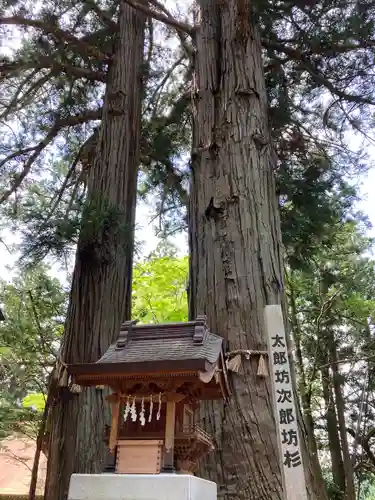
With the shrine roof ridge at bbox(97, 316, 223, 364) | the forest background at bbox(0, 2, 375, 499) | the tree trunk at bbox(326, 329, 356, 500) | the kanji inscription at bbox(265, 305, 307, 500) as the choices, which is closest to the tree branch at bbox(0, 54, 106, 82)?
the forest background at bbox(0, 2, 375, 499)

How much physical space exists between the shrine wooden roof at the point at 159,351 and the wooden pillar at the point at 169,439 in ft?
0.70

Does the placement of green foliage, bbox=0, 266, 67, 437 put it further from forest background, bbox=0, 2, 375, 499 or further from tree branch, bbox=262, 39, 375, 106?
tree branch, bbox=262, 39, 375, 106

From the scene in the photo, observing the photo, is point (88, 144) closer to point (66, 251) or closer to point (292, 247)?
point (66, 251)

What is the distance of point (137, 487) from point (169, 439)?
0.23 metres

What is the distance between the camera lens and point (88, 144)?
5762 millimetres

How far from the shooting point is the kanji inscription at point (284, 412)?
6.35 feet

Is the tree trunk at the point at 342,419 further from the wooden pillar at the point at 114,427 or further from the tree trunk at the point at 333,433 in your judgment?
the wooden pillar at the point at 114,427

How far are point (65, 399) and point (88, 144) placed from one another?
323cm

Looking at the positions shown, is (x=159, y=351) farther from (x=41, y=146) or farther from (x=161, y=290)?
(x=161, y=290)

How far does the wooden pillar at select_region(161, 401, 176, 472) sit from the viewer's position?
202cm

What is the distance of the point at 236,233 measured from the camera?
3396 millimetres

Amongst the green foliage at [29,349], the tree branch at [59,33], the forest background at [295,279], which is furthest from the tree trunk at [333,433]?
the tree branch at [59,33]

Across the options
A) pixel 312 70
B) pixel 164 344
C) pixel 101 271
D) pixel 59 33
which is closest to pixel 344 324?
pixel 312 70

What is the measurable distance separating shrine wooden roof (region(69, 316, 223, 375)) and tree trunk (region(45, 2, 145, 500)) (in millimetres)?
1312
